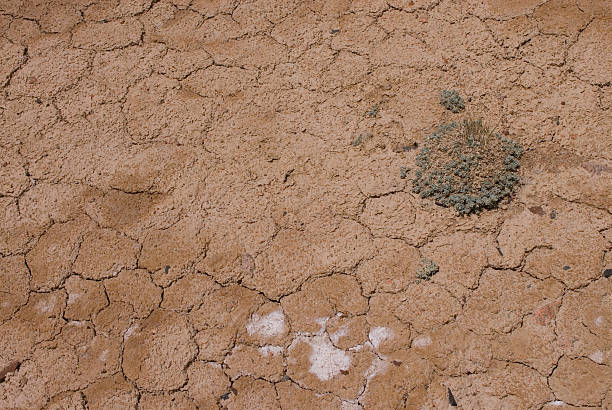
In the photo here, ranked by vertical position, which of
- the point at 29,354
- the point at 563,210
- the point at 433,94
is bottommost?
the point at 29,354

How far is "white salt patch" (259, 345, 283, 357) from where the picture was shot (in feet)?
8.03

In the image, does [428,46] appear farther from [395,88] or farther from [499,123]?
[499,123]

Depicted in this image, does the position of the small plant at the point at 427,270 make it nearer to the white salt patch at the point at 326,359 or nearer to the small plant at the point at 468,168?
the small plant at the point at 468,168

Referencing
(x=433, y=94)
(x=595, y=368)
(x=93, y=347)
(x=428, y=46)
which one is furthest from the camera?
(x=428, y=46)

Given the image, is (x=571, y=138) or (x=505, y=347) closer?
A: (x=505, y=347)

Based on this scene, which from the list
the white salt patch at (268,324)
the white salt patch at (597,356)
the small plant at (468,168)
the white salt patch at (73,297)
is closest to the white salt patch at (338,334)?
the white salt patch at (268,324)

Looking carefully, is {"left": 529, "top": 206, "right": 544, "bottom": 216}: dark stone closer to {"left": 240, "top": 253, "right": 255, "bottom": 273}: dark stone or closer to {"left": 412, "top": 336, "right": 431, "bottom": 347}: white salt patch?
{"left": 412, "top": 336, "right": 431, "bottom": 347}: white salt patch

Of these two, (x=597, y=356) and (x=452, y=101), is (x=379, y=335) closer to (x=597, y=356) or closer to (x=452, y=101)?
(x=597, y=356)

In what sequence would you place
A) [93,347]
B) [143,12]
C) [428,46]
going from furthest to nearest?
[143,12] → [428,46] → [93,347]

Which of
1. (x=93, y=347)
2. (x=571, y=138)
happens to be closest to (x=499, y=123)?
(x=571, y=138)


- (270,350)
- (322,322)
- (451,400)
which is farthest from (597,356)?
(270,350)

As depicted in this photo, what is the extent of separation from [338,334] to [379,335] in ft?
0.54

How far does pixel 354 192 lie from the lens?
2.84 meters

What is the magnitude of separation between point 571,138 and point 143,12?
2557 millimetres
